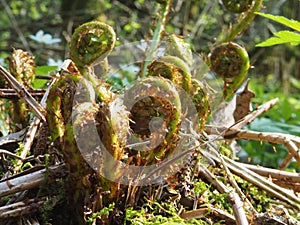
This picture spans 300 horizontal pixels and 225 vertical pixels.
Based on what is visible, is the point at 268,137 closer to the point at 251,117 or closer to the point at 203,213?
the point at 251,117

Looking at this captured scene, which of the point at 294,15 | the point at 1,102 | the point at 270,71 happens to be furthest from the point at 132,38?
the point at 1,102

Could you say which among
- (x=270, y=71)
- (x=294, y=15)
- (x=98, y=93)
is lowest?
(x=270, y=71)

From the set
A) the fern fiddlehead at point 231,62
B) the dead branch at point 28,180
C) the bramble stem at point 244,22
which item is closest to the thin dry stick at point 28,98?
the dead branch at point 28,180

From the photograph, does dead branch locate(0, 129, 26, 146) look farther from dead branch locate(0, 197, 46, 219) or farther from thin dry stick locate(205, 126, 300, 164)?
thin dry stick locate(205, 126, 300, 164)

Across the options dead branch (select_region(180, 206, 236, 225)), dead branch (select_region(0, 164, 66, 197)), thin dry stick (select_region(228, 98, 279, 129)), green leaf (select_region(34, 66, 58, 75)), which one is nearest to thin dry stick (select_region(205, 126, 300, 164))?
thin dry stick (select_region(228, 98, 279, 129))

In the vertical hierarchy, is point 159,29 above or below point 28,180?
above

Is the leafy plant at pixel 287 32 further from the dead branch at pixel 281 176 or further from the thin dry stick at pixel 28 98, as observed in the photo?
the thin dry stick at pixel 28 98

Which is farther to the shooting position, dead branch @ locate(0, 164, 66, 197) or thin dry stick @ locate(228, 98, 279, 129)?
thin dry stick @ locate(228, 98, 279, 129)

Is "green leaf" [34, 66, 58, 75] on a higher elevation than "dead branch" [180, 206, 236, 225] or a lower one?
higher

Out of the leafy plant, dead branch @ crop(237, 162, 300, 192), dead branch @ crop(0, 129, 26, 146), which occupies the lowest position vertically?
dead branch @ crop(237, 162, 300, 192)

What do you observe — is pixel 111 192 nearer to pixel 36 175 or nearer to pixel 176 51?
pixel 36 175

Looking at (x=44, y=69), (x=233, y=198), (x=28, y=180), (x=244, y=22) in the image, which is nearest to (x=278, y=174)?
(x=233, y=198)
